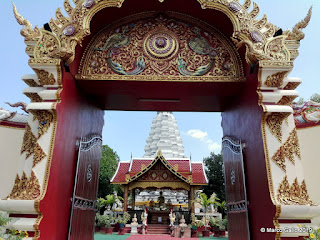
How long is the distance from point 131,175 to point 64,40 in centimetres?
1226

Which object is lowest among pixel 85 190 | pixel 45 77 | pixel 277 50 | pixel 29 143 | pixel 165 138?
pixel 85 190

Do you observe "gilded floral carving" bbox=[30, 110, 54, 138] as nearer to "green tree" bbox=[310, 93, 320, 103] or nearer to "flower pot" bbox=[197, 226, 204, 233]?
"flower pot" bbox=[197, 226, 204, 233]

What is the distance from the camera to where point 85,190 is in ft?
16.0

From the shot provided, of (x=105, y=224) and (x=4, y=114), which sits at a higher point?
(x=4, y=114)

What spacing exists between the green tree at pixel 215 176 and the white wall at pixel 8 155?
64.8ft

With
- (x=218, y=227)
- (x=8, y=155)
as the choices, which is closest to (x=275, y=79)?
(x=8, y=155)

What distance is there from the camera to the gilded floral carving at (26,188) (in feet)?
11.5

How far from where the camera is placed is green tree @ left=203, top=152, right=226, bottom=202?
75.2 ft

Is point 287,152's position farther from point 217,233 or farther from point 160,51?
point 217,233

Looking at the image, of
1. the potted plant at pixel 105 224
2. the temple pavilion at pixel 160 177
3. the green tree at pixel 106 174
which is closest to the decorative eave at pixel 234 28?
the potted plant at pixel 105 224

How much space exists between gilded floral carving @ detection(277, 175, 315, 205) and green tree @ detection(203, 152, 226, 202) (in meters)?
19.4

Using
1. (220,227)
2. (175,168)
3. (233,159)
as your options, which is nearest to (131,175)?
(175,168)

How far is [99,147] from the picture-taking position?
227 inches

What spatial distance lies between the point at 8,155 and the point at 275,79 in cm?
455
